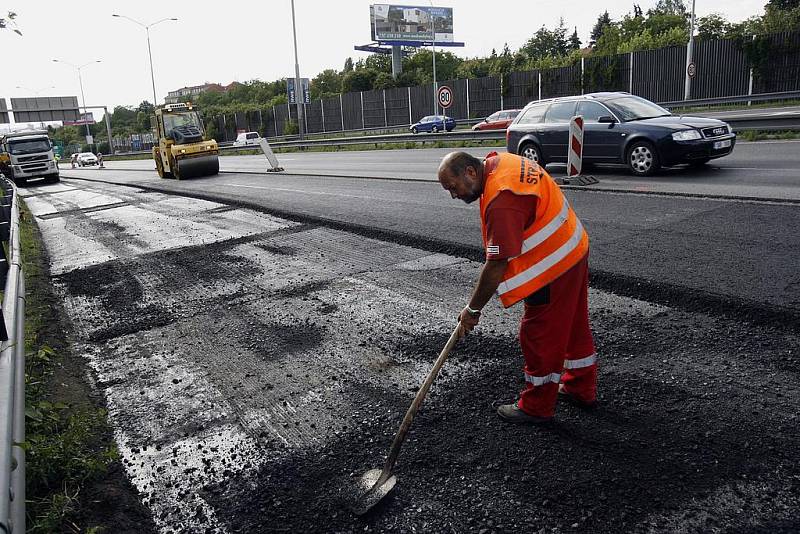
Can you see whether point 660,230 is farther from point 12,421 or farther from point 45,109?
point 45,109

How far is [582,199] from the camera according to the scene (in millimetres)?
9977

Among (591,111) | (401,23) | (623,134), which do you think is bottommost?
(623,134)

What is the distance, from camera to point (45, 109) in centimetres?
6334

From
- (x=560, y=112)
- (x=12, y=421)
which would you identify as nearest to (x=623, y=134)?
(x=560, y=112)

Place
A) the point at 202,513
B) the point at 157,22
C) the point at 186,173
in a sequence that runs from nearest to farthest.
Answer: the point at 202,513, the point at 186,173, the point at 157,22

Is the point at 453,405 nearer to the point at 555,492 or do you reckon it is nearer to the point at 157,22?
the point at 555,492

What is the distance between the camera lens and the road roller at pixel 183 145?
2116 centimetres

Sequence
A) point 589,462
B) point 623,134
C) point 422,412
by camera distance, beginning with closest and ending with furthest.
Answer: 1. point 589,462
2. point 422,412
3. point 623,134

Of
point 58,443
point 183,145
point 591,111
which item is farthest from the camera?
point 183,145

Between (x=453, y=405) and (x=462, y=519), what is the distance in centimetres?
101

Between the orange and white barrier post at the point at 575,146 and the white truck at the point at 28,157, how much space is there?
2509 centimetres

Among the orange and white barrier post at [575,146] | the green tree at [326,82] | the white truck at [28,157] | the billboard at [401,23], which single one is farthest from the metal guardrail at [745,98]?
the green tree at [326,82]

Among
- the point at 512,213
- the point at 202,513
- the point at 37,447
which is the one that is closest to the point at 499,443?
the point at 512,213

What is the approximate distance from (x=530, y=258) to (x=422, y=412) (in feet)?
3.74
